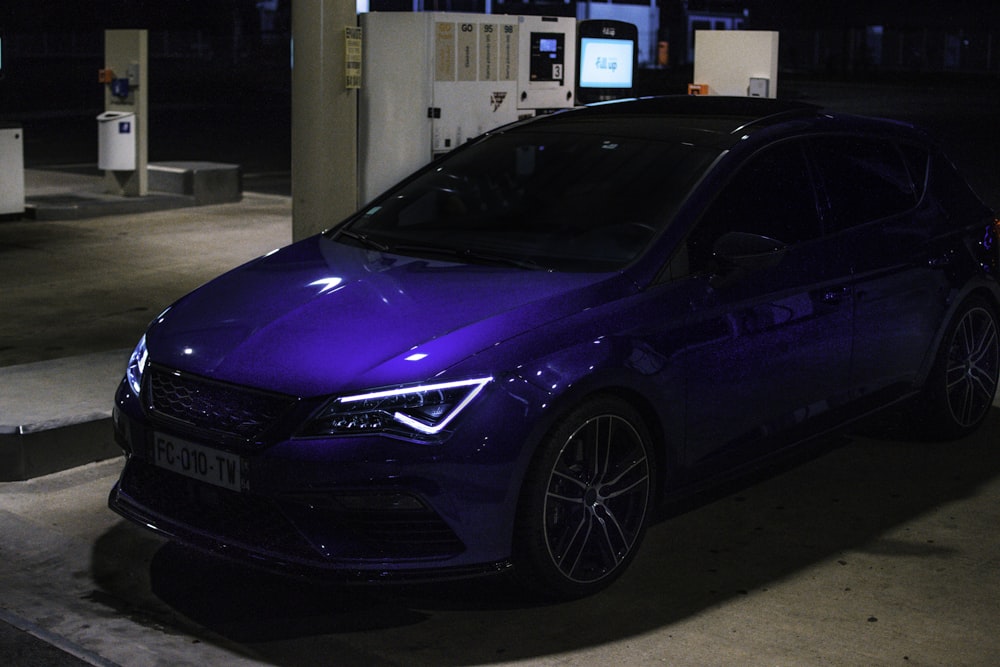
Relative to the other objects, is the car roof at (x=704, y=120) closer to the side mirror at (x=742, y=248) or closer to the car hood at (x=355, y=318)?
the side mirror at (x=742, y=248)

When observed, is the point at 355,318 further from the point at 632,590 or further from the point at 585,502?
the point at 632,590

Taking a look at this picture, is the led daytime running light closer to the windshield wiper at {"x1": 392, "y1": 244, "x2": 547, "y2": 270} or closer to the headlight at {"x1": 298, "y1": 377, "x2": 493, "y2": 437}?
the headlight at {"x1": 298, "y1": 377, "x2": 493, "y2": 437}

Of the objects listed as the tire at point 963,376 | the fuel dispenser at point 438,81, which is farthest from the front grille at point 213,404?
the fuel dispenser at point 438,81

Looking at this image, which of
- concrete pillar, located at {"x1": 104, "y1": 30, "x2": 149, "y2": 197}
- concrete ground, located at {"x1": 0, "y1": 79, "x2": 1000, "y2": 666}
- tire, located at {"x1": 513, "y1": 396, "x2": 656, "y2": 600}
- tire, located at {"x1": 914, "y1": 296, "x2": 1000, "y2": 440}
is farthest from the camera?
concrete pillar, located at {"x1": 104, "y1": 30, "x2": 149, "y2": 197}

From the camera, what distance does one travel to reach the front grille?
14.3 feet

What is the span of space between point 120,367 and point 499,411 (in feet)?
10.6

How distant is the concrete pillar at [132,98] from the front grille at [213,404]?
1112cm

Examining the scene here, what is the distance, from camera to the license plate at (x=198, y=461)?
4.36 meters

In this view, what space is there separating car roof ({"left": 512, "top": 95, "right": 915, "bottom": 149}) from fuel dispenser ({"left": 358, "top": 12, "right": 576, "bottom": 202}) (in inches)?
114

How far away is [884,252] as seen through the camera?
5.86 metres

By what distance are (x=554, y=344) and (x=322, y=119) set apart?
4070 mm

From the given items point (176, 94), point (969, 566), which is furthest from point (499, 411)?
point (176, 94)

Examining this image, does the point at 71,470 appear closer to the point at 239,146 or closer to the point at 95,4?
the point at 239,146

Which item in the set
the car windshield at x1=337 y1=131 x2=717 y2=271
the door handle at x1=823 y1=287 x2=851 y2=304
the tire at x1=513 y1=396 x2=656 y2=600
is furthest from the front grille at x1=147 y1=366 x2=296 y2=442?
the door handle at x1=823 y1=287 x2=851 y2=304
